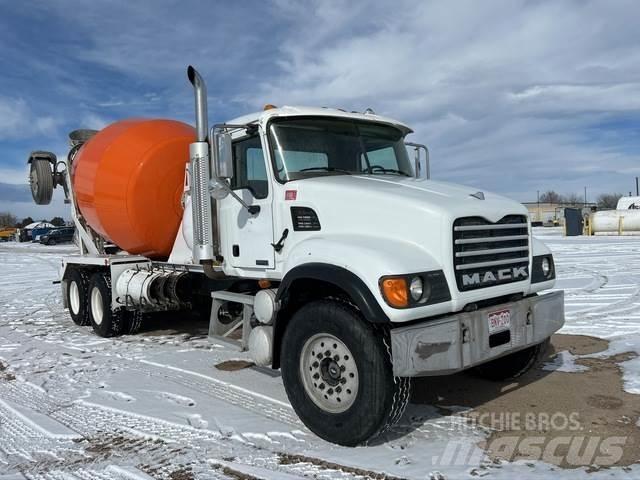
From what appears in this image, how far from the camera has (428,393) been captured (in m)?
5.56

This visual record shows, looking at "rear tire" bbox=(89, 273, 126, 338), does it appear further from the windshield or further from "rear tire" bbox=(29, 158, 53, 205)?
the windshield

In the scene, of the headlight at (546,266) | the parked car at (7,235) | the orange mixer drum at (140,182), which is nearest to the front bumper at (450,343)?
the headlight at (546,266)

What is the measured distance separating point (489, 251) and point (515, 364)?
5.47ft

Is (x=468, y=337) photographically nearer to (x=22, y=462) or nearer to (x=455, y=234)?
(x=455, y=234)

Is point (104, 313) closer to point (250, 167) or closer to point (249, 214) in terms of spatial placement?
point (249, 214)

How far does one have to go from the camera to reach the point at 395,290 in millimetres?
4035

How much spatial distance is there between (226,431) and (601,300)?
314 inches

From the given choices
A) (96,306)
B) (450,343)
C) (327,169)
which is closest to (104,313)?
(96,306)

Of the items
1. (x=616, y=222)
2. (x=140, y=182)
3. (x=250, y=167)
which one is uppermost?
(x=140, y=182)

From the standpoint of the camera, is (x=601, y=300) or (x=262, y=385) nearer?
(x=262, y=385)

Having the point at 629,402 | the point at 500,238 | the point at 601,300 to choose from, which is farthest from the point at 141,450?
the point at 601,300

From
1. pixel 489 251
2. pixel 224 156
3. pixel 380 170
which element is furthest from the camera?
pixel 380 170

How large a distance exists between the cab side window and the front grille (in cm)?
201

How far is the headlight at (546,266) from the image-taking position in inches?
211
